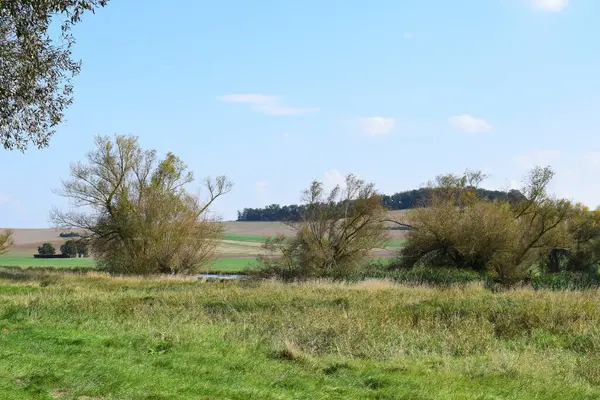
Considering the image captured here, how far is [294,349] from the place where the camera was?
12641 millimetres

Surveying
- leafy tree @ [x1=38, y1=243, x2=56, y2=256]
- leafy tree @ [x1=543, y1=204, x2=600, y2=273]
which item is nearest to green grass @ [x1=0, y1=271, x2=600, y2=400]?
leafy tree @ [x1=543, y1=204, x2=600, y2=273]

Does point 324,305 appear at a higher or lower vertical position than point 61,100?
lower

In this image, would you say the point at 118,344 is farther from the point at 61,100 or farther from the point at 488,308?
the point at 488,308

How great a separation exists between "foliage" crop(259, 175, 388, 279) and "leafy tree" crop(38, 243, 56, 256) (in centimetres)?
6014

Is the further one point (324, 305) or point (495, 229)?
point (495, 229)

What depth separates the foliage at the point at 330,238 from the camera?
145ft

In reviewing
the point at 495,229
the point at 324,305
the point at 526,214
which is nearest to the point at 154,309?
the point at 324,305

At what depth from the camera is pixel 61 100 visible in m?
20.8

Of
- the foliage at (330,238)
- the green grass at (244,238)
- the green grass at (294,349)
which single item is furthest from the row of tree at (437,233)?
the green grass at (244,238)

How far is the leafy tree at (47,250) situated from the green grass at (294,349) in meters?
78.0

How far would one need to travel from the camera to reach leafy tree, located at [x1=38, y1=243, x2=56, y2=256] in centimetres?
9475

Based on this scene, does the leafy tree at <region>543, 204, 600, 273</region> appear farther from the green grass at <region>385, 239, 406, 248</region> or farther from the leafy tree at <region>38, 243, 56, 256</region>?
the leafy tree at <region>38, 243, 56, 256</region>

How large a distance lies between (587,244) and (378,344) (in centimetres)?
4721

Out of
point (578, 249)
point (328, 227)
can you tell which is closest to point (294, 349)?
point (328, 227)
